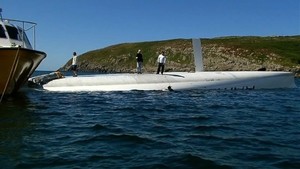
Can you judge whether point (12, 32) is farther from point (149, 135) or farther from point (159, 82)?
point (149, 135)

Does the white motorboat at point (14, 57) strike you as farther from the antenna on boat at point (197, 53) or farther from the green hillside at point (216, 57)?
the green hillside at point (216, 57)

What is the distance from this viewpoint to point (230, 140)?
12.4 m

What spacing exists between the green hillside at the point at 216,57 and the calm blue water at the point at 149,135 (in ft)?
→ 297

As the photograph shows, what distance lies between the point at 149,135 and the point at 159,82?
63.6ft

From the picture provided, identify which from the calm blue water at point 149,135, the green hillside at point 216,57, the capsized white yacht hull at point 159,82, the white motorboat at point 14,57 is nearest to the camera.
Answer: the calm blue water at point 149,135

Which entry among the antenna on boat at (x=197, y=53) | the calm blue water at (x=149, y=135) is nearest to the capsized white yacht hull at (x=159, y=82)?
the antenna on boat at (x=197, y=53)

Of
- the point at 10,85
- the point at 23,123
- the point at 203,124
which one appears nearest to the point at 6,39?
the point at 10,85

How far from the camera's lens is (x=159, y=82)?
107 ft

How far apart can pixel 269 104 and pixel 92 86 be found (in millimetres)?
15784

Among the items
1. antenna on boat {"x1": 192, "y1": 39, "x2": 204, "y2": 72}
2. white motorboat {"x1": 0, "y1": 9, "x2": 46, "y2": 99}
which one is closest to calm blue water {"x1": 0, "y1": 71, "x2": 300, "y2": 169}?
white motorboat {"x1": 0, "y1": 9, "x2": 46, "y2": 99}

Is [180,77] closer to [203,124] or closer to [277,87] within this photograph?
[277,87]

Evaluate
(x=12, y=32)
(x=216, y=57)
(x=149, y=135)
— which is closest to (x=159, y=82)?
(x=12, y=32)

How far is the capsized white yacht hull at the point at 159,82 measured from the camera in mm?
32156

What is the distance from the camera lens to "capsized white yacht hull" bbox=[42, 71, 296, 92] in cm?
3216
